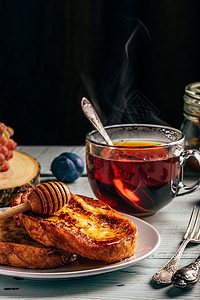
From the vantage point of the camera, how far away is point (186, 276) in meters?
1.01

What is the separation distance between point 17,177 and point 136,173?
1.74 ft

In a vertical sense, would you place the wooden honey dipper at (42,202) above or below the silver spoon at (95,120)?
below

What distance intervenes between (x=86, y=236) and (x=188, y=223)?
1.46 ft

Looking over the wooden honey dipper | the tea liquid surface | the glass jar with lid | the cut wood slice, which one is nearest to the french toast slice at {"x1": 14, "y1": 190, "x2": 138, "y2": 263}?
the wooden honey dipper

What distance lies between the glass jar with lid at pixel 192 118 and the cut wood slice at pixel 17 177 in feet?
1.97

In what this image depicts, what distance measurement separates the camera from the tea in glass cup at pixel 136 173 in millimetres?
1305

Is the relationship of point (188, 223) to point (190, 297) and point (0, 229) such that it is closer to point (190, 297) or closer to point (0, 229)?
point (190, 297)

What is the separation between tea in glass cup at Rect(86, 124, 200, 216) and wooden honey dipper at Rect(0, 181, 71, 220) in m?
0.24

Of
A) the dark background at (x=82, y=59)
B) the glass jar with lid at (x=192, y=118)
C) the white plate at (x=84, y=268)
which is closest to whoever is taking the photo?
the white plate at (x=84, y=268)

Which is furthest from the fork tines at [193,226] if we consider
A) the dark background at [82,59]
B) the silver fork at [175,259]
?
the dark background at [82,59]

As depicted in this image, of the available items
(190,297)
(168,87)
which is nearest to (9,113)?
(168,87)

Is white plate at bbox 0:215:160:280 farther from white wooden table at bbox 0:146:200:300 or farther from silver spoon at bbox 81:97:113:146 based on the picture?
silver spoon at bbox 81:97:113:146

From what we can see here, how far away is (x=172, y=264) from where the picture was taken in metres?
1.07

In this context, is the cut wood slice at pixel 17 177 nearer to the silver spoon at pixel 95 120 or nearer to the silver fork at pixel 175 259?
the silver spoon at pixel 95 120
